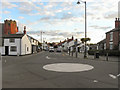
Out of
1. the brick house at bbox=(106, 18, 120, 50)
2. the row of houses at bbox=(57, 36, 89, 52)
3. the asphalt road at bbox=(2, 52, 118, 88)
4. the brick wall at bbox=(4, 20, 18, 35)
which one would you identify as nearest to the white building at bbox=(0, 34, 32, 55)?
the row of houses at bbox=(57, 36, 89, 52)

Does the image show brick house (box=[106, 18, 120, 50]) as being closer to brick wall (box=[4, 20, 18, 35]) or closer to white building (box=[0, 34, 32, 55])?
white building (box=[0, 34, 32, 55])

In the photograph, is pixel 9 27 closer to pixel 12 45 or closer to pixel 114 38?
pixel 12 45

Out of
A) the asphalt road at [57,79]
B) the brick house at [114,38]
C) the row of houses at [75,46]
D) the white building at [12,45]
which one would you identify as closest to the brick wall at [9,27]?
the row of houses at [75,46]

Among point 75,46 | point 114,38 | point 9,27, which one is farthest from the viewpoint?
point 9,27

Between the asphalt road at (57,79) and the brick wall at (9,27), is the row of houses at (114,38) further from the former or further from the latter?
the brick wall at (9,27)

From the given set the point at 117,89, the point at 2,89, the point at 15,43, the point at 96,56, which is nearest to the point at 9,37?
the point at 15,43

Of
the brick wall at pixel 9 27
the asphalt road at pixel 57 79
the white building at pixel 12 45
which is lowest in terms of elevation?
the asphalt road at pixel 57 79

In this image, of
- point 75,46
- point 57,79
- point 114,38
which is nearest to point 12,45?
point 57,79

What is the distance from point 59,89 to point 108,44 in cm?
3348

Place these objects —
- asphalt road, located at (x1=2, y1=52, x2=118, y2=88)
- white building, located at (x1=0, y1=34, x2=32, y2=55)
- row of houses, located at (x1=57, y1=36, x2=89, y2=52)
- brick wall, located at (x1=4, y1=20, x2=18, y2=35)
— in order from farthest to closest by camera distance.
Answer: brick wall, located at (x1=4, y1=20, x2=18, y2=35), row of houses, located at (x1=57, y1=36, x2=89, y2=52), white building, located at (x1=0, y1=34, x2=32, y2=55), asphalt road, located at (x1=2, y1=52, x2=118, y2=88)

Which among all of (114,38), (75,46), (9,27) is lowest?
(75,46)

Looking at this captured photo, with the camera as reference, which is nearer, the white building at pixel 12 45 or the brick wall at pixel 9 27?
the white building at pixel 12 45

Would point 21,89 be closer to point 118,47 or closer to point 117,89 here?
point 117,89

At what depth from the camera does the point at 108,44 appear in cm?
3547
